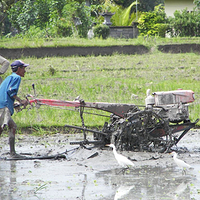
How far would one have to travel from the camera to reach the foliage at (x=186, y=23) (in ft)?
89.0

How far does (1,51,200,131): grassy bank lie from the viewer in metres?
10.5

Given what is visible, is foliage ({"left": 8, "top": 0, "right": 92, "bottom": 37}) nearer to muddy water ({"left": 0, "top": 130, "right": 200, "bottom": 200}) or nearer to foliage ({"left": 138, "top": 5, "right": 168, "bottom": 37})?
foliage ({"left": 138, "top": 5, "right": 168, "bottom": 37})

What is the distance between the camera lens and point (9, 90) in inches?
262

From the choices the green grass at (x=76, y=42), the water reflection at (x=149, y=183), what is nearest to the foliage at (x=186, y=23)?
the green grass at (x=76, y=42)

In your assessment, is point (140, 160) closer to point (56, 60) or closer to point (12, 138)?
point (12, 138)

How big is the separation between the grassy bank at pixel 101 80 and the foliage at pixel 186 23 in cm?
780

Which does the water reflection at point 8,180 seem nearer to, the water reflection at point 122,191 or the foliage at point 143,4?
the water reflection at point 122,191

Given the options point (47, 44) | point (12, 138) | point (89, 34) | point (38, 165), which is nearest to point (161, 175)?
point (38, 165)

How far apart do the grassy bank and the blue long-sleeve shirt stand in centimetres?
298

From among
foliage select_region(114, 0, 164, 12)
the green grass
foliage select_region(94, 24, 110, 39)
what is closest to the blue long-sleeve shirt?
the green grass

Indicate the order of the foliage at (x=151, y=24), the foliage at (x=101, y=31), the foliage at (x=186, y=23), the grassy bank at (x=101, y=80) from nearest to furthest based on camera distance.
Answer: the grassy bank at (x=101, y=80) < the foliage at (x=101, y=31) < the foliage at (x=186, y=23) < the foliage at (x=151, y=24)

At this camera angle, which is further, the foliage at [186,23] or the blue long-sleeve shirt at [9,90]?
the foliage at [186,23]

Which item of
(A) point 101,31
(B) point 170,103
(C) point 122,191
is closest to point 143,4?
(A) point 101,31

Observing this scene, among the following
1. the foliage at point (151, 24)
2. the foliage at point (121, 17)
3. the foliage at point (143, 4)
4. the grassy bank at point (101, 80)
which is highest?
the foliage at point (143, 4)
